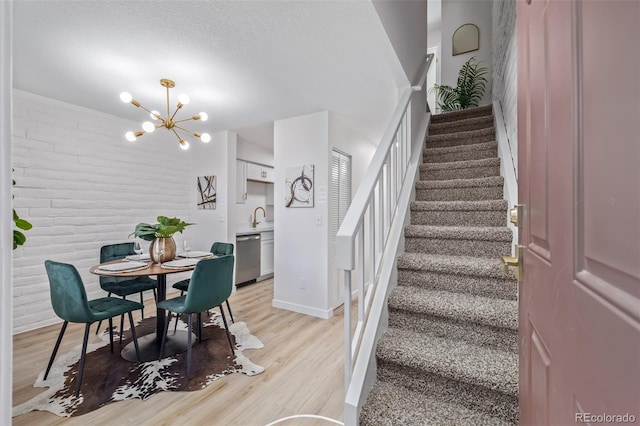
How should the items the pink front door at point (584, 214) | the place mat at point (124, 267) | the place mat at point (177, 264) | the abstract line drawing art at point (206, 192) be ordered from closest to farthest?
the pink front door at point (584, 214), the place mat at point (124, 267), the place mat at point (177, 264), the abstract line drawing art at point (206, 192)

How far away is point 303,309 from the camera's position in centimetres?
337

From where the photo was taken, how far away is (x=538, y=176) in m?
0.65

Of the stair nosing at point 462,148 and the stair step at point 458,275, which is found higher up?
the stair nosing at point 462,148

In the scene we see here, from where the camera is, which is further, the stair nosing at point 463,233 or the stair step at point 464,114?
the stair step at point 464,114

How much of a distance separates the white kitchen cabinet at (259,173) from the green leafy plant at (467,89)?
3068mm

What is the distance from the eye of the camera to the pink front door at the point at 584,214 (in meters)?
0.33

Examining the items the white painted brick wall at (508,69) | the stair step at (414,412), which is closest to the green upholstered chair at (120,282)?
the stair step at (414,412)

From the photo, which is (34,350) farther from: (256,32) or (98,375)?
(256,32)

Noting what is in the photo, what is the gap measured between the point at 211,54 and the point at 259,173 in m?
2.79

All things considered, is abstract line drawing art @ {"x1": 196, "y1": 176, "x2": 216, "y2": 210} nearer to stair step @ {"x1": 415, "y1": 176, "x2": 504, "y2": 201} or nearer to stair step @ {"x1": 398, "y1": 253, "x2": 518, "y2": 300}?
stair step @ {"x1": 415, "y1": 176, "x2": 504, "y2": 201}

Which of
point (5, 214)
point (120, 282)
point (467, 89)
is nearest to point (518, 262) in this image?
point (5, 214)

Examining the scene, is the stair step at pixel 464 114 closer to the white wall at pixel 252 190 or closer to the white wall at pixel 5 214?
the white wall at pixel 252 190

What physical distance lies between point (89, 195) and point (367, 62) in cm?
348

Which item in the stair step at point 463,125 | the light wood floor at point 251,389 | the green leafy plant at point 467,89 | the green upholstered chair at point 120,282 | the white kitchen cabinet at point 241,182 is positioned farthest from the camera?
the white kitchen cabinet at point 241,182
